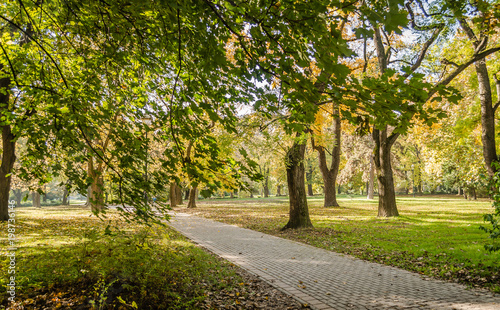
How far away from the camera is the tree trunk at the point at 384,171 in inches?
573

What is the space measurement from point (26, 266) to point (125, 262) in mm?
2308

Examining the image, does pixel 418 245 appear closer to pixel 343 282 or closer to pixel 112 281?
pixel 343 282

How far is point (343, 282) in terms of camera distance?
5.64 m

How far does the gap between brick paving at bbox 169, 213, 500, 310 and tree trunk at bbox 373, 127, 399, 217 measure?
7.65 m

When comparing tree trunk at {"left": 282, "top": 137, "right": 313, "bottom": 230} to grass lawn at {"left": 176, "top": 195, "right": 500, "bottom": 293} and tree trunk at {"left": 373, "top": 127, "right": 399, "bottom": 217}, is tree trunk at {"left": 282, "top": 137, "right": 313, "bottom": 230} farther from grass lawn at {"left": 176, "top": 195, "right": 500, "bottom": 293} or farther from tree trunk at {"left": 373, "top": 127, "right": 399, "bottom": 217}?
tree trunk at {"left": 373, "top": 127, "right": 399, "bottom": 217}

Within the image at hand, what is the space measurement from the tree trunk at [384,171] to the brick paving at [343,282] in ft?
25.1

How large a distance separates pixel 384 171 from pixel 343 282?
409 inches

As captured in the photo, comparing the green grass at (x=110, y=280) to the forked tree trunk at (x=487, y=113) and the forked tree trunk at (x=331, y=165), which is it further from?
the forked tree trunk at (x=331, y=165)

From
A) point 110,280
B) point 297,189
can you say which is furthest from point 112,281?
point 297,189

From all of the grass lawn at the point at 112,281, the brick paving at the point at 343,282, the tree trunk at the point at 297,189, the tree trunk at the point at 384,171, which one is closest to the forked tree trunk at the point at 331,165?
the tree trunk at the point at 384,171

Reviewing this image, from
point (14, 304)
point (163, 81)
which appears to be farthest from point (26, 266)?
point (163, 81)

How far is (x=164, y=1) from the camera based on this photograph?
2545 mm

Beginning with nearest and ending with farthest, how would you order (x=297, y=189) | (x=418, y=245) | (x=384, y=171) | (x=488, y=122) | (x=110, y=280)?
(x=110, y=280) → (x=418, y=245) → (x=488, y=122) → (x=297, y=189) → (x=384, y=171)

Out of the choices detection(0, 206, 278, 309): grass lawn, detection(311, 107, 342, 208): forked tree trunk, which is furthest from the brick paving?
detection(311, 107, 342, 208): forked tree trunk
